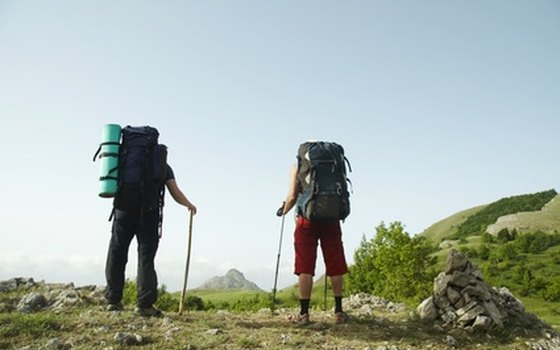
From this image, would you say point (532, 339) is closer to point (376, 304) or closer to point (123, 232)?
point (376, 304)

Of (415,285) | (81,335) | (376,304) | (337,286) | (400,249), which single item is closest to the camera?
(81,335)

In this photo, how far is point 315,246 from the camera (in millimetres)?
8102

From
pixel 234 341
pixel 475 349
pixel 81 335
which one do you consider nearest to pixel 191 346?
pixel 234 341

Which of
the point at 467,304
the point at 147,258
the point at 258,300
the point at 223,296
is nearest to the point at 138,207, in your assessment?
the point at 147,258

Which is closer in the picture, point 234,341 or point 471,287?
point 234,341

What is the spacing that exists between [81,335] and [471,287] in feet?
25.7

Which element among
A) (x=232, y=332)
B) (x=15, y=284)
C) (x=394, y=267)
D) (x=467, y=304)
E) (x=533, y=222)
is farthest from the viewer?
(x=533, y=222)

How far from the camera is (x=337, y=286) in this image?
804cm

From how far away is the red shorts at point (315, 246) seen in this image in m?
7.98

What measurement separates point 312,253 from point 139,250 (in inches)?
139

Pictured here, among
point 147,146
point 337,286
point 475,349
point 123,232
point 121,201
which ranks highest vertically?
point 147,146

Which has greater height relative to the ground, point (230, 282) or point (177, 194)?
point (177, 194)

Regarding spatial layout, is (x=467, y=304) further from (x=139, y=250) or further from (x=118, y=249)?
(x=118, y=249)

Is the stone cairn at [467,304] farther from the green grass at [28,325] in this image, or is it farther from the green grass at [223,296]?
the green grass at [223,296]
